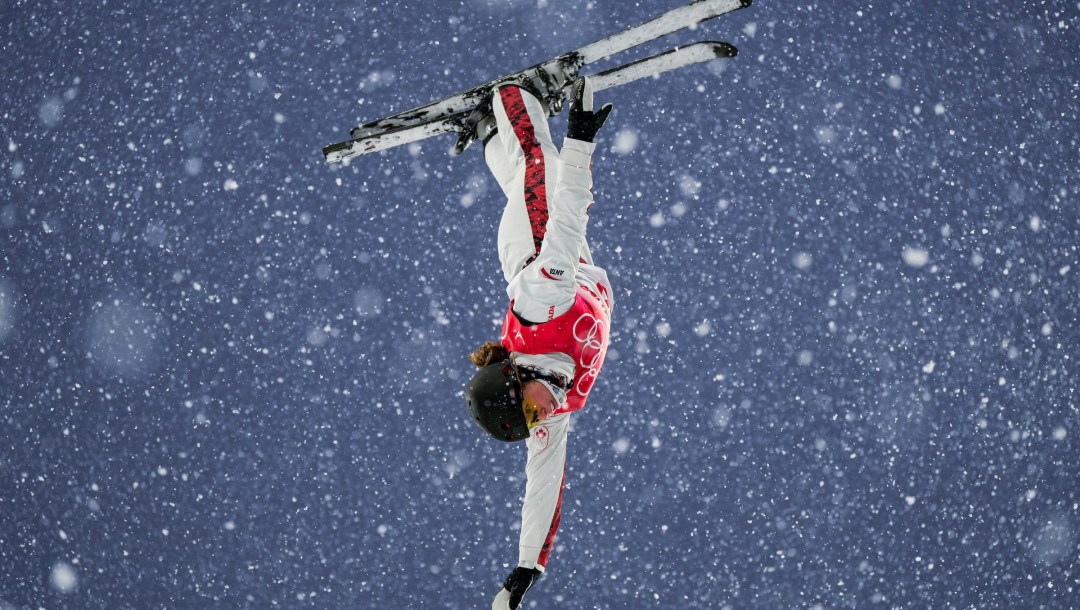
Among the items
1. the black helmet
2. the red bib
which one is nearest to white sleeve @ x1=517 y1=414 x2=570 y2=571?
the red bib

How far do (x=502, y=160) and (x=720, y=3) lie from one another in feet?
2.62

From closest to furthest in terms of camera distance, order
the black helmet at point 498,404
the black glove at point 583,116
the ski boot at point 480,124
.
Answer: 1. the black glove at point 583,116
2. the black helmet at point 498,404
3. the ski boot at point 480,124

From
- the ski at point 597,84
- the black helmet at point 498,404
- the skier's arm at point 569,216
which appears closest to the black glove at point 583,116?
the skier's arm at point 569,216

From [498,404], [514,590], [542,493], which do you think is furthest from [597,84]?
[514,590]

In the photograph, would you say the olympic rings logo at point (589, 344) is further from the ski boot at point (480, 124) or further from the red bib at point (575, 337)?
the ski boot at point (480, 124)

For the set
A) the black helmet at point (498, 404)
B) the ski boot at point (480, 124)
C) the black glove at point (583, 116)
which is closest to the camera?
the black glove at point (583, 116)

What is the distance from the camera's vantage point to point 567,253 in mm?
2400

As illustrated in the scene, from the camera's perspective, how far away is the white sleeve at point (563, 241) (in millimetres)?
2338

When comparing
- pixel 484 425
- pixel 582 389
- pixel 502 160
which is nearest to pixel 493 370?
pixel 484 425

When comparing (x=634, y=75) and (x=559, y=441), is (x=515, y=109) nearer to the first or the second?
(x=634, y=75)

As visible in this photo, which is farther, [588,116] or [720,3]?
[720,3]

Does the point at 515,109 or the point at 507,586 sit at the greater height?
the point at 515,109

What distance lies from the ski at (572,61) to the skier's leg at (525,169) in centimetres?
10

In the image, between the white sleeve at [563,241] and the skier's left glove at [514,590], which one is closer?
the white sleeve at [563,241]
